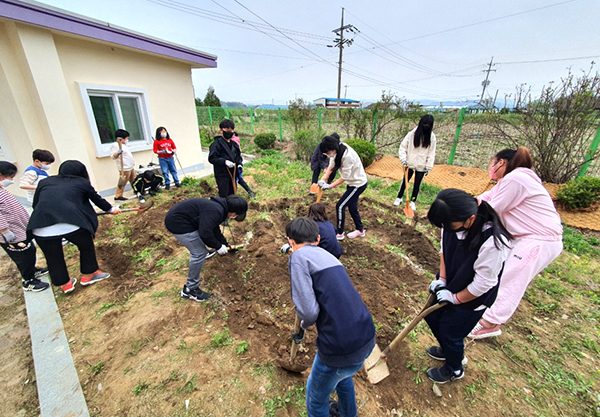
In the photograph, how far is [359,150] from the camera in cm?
791

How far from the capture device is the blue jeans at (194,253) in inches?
104

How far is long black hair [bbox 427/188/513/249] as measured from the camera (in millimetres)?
1438

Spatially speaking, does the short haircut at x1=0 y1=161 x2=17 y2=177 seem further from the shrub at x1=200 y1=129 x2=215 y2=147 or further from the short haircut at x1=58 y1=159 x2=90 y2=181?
the shrub at x1=200 y1=129 x2=215 y2=147

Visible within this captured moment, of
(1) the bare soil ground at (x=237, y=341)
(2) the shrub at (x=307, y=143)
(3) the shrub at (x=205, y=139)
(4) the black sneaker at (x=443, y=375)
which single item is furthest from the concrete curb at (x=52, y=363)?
(3) the shrub at (x=205, y=139)

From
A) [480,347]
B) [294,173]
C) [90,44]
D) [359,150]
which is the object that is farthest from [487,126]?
[90,44]

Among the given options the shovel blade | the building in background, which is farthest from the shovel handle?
the building in background

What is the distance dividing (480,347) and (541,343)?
0.61m

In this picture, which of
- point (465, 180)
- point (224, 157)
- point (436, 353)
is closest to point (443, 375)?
point (436, 353)

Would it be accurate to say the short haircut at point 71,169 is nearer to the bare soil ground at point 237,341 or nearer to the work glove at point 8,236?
the work glove at point 8,236

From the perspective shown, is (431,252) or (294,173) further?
(294,173)

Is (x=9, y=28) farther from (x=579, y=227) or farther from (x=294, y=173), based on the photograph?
(x=579, y=227)

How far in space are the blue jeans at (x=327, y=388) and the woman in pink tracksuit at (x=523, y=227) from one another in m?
1.65

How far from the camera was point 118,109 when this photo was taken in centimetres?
563

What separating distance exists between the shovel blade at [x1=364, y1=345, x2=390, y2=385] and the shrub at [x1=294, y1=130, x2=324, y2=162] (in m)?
7.57
